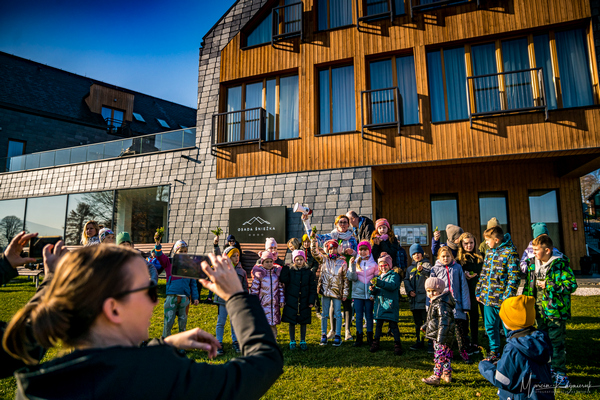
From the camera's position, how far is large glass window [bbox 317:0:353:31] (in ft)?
38.4

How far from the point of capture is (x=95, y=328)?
1.19m

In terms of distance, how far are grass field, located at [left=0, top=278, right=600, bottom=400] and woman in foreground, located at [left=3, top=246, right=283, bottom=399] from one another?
3112mm

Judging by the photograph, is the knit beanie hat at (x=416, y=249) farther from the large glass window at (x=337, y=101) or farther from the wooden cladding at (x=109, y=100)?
the wooden cladding at (x=109, y=100)

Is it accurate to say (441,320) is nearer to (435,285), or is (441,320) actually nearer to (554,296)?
(435,285)

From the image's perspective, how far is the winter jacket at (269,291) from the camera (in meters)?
5.89

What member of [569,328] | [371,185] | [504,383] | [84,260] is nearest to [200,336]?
[84,260]

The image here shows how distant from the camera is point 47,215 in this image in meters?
16.6

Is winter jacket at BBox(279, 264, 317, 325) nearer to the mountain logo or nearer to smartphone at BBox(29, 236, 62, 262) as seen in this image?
smartphone at BBox(29, 236, 62, 262)

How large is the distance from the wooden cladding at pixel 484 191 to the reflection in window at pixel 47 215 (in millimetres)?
13982

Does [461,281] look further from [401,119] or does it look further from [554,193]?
[554,193]

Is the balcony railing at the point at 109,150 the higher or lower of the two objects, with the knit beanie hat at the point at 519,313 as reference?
higher

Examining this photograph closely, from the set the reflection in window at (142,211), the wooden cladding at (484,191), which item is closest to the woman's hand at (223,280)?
the wooden cladding at (484,191)

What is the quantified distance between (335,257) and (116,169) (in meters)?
12.0

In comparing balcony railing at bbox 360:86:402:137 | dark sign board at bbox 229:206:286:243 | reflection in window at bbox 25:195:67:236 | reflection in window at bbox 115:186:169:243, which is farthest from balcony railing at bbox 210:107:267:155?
reflection in window at bbox 25:195:67:236
